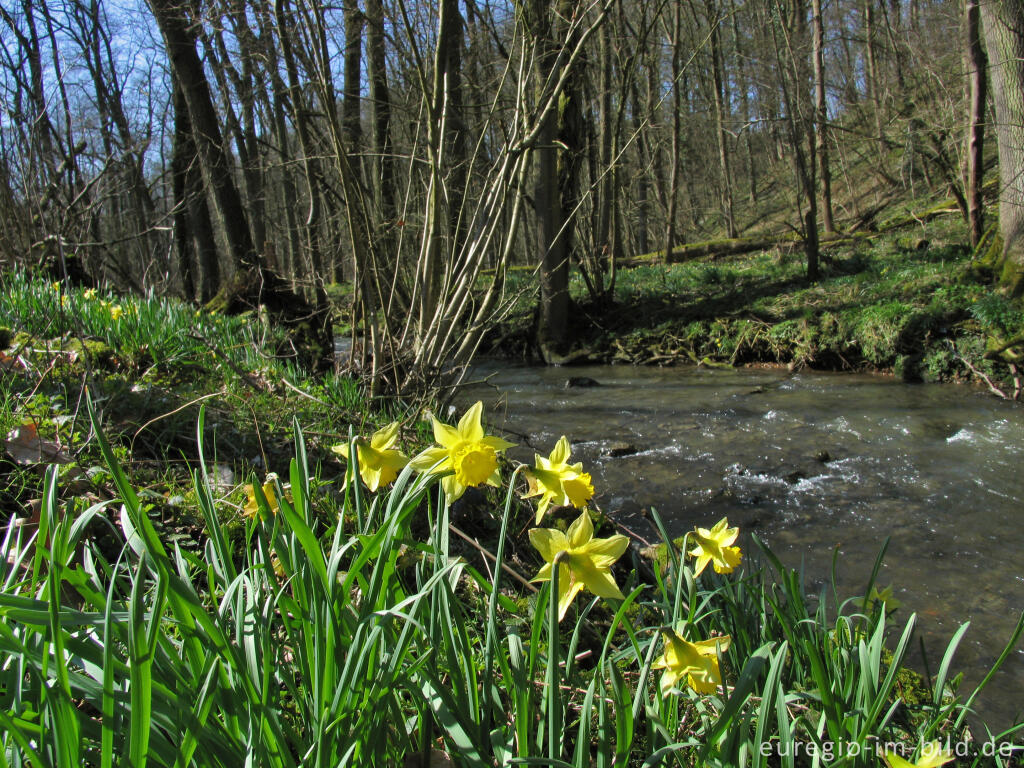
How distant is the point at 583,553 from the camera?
1031 millimetres

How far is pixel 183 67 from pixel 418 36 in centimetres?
512

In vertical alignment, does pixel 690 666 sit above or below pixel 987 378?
above

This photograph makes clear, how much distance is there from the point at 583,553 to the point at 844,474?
166 inches

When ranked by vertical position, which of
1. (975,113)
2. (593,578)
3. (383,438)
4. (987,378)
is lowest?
(987,378)

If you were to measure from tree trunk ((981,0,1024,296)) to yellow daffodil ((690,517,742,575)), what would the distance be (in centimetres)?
759

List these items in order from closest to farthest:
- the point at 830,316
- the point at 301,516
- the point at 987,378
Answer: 1. the point at 301,516
2. the point at 987,378
3. the point at 830,316

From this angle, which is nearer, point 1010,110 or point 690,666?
point 690,666

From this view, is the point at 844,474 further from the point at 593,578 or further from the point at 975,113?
the point at 975,113

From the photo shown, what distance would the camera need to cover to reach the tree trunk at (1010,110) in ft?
23.4

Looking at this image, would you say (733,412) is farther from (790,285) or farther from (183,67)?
(183,67)

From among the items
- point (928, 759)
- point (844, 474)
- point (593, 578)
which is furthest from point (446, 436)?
point (844, 474)

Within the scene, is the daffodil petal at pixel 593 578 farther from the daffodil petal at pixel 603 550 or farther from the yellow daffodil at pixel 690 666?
the yellow daffodil at pixel 690 666

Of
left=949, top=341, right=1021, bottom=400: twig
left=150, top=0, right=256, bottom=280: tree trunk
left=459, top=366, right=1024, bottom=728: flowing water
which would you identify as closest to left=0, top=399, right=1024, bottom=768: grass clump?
left=459, top=366, right=1024, bottom=728: flowing water

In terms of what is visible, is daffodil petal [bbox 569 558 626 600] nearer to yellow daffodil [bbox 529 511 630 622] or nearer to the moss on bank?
yellow daffodil [bbox 529 511 630 622]
